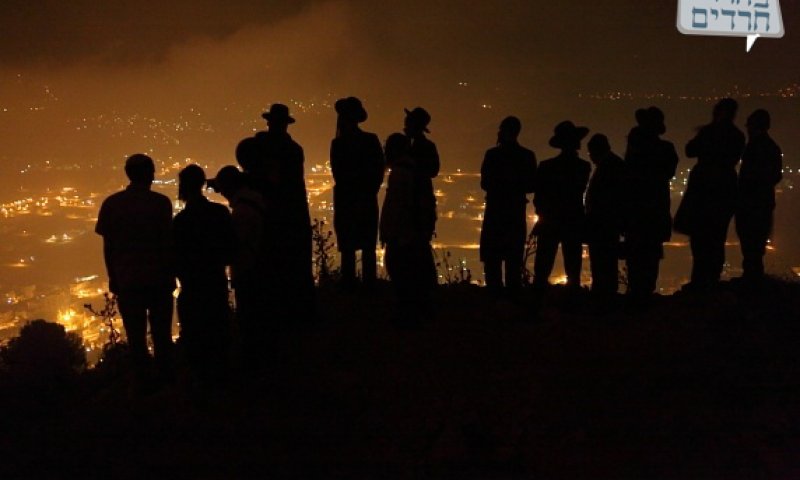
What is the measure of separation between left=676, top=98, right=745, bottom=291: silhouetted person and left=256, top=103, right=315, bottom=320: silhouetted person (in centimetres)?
432

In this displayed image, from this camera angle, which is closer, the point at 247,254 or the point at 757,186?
the point at 247,254

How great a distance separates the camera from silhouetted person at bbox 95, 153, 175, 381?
5594 mm

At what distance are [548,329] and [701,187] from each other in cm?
249

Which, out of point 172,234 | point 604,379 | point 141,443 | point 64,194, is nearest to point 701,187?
point 604,379

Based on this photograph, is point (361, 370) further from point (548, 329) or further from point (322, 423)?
point (548, 329)

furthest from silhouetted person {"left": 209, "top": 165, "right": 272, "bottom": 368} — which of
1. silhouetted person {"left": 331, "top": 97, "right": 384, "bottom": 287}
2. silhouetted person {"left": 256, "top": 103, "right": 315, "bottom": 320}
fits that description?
silhouetted person {"left": 331, "top": 97, "right": 384, "bottom": 287}

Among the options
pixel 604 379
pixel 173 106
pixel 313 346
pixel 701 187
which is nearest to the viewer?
pixel 604 379

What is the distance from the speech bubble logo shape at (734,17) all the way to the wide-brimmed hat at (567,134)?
1659mm

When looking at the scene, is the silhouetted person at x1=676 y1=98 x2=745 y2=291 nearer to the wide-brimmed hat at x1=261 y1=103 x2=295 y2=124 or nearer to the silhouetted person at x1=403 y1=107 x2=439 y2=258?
the silhouetted person at x1=403 y1=107 x2=439 y2=258

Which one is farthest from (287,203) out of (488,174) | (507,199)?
(507,199)

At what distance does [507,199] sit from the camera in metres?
7.40

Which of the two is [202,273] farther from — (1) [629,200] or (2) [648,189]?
(2) [648,189]

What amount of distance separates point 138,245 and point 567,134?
13.8 feet

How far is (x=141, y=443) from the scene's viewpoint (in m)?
5.18
